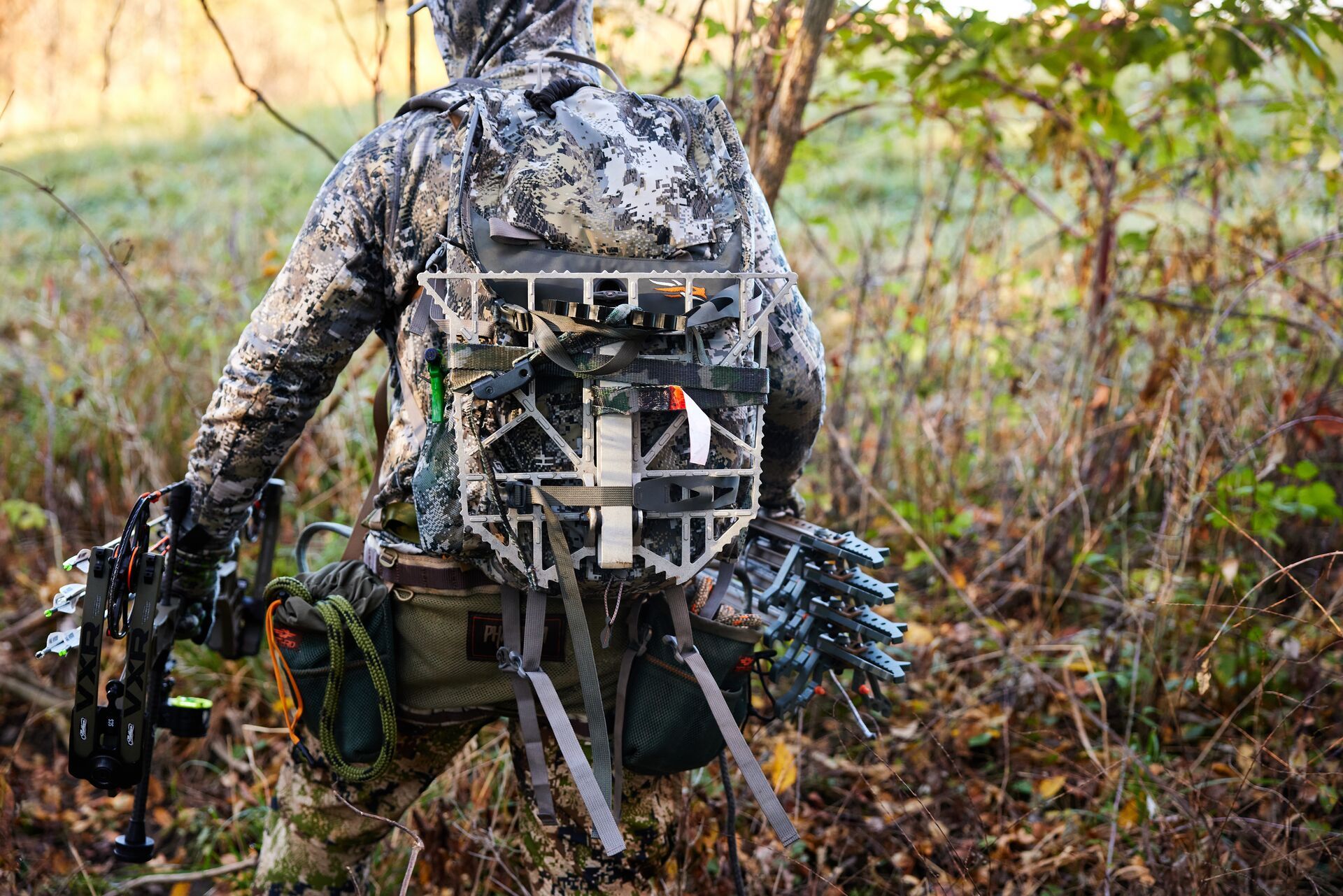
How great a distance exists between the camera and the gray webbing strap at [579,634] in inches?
65.4

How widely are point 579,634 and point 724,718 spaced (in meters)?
0.34

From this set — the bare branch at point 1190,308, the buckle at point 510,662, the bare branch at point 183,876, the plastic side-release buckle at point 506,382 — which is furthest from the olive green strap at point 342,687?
the bare branch at point 1190,308

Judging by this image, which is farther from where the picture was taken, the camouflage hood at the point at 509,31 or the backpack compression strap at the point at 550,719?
the camouflage hood at the point at 509,31

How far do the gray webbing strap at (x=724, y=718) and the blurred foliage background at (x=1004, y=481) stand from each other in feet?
1.42

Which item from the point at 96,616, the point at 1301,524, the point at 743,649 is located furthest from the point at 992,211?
the point at 96,616

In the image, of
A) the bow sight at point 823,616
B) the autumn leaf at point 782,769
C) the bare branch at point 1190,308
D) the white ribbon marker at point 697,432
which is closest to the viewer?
the white ribbon marker at point 697,432

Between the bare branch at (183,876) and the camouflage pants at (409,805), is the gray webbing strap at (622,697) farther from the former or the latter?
the bare branch at (183,876)

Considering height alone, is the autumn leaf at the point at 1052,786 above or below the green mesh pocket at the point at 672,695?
below

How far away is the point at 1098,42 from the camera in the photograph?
3.35 meters

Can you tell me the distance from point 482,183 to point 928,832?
2346 mm

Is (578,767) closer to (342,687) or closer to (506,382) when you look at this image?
(342,687)

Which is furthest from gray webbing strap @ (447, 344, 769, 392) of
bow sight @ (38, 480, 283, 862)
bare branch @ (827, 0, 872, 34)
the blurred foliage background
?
bare branch @ (827, 0, 872, 34)

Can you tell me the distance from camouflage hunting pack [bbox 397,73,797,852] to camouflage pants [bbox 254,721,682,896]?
0.77 ft

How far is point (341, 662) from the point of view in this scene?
1.86 metres
